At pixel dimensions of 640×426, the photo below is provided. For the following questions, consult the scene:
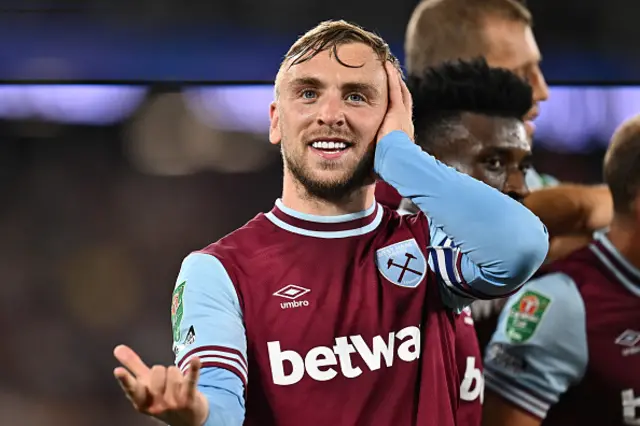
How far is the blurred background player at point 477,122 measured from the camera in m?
1.86

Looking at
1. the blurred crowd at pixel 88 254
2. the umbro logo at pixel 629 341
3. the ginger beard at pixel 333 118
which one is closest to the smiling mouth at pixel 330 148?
the ginger beard at pixel 333 118

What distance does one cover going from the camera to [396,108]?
4.48 feet

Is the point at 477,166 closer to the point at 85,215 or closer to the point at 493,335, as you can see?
the point at 493,335

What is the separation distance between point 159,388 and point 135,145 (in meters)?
2.57

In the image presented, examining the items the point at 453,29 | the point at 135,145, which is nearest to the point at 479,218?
the point at 453,29

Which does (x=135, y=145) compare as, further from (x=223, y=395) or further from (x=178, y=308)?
(x=223, y=395)

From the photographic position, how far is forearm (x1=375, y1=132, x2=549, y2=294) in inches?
47.8

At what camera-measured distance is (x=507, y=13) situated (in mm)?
2494

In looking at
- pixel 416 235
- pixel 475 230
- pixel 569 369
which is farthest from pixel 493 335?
pixel 475 230

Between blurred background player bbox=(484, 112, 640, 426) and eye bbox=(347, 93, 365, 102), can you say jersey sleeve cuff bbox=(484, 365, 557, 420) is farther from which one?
eye bbox=(347, 93, 365, 102)

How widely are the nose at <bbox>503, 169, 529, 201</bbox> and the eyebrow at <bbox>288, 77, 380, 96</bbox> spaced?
58 centimetres

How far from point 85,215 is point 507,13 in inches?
73.4

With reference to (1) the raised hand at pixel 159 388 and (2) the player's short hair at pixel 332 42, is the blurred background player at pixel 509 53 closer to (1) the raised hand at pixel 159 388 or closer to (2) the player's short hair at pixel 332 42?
(2) the player's short hair at pixel 332 42

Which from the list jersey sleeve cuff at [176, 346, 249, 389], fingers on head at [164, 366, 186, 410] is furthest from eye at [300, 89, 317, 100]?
fingers on head at [164, 366, 186, 410]
